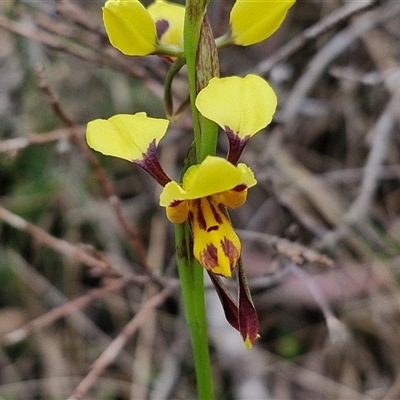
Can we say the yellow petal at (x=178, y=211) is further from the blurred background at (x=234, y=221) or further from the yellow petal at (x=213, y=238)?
the blurred background at (x=234, y=221)

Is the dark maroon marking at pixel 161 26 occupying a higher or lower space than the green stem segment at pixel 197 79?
higher

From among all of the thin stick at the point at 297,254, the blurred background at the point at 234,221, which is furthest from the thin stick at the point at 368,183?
the thin stick at the point at 297,254

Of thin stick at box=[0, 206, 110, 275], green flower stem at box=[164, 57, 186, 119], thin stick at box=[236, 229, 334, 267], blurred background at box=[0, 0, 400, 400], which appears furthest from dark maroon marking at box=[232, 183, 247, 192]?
blurred background at box=[0, 0, 400, 400]

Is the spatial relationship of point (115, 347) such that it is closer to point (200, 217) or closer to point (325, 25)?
point (200, 217)

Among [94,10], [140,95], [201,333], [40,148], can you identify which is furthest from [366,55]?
[201,333]

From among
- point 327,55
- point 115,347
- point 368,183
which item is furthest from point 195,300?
point 327,55

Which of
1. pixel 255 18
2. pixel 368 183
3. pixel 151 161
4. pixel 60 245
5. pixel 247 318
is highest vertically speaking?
pixel 368 183
